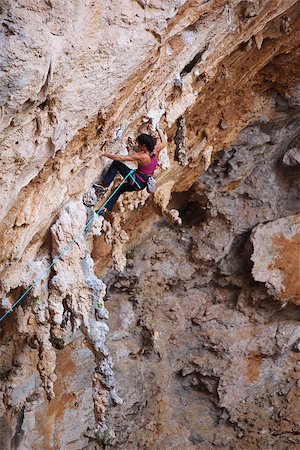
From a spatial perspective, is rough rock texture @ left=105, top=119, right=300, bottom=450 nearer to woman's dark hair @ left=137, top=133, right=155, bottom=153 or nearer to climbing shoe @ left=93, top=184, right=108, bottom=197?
climbing shoe @ left=93, top=184, right=108, bottom=197

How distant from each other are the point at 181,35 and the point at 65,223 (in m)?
2.10

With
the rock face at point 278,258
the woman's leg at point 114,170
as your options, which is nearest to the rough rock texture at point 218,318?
the rock face at point 278,258

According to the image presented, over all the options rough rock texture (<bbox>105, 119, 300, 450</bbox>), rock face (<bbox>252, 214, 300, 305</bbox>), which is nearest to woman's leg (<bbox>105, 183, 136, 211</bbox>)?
rough rock texture (<bbox>105, 119, 300, 450</bbox>)

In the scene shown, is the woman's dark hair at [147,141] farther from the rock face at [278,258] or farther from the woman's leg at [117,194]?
the rock face at [278,258]

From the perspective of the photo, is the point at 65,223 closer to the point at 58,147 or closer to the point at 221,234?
the point at 58,147

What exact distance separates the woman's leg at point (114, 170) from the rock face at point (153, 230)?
0.15 metres

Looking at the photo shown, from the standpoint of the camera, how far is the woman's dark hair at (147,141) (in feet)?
19.2

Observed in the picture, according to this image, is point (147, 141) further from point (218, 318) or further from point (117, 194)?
point (218, 318)

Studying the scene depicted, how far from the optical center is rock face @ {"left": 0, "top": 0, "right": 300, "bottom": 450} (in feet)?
14.6

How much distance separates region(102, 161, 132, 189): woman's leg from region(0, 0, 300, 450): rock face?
0.15m

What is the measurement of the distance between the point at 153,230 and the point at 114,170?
4.26m

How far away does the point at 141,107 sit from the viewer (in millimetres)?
6027

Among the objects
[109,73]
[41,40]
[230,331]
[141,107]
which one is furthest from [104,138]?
[230,331]

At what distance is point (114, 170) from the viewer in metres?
6.06
